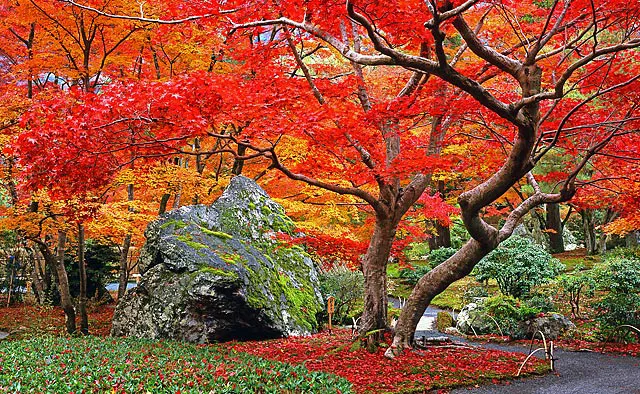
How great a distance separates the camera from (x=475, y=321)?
11.4m

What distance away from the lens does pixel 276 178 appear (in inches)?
569

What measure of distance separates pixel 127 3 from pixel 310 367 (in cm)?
823

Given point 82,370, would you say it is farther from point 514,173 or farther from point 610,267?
point 610,267

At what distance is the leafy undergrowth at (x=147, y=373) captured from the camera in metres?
4.29

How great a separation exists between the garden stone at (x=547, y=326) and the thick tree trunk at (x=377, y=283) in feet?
14.3

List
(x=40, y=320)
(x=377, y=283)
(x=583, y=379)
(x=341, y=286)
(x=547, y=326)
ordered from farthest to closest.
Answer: (x=40, y=320) < (x=341, y=286) < (x=547, y=326) < (x=377, y=283) < (x=583, y=379)

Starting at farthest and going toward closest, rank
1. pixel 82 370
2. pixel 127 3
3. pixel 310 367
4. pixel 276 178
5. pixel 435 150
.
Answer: pixel 276 178 → pixel 127 3 → pixel 435 150 → pixel 310 367 → pixel 82 370

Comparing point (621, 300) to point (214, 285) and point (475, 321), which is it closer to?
point (475, 321)

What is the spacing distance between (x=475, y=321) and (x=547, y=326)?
65.4 inches

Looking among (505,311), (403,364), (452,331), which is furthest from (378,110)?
(452,331)

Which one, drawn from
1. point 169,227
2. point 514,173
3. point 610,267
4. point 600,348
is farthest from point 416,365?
point 610,267

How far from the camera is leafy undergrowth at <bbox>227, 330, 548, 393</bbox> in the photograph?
6.00 meters

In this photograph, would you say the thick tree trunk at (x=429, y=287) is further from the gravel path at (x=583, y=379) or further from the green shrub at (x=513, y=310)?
the green shrub at (x=513, y=310)

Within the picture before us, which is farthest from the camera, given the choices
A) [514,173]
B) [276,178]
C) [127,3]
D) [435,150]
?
[276,178]
